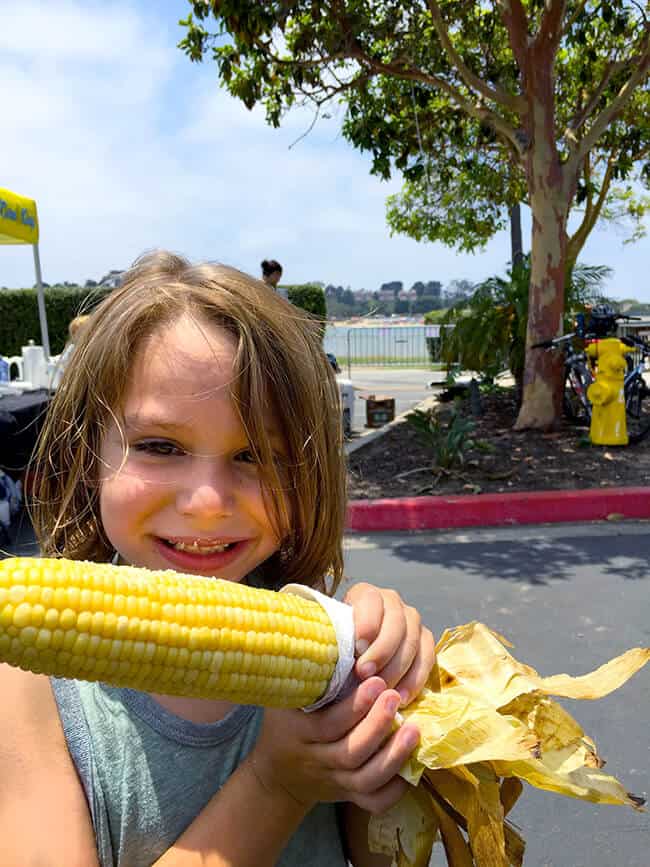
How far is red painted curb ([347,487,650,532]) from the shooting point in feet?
19.0

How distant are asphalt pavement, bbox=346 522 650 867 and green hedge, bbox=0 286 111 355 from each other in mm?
20303

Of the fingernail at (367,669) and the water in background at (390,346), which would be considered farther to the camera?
the water in background at (390,346)

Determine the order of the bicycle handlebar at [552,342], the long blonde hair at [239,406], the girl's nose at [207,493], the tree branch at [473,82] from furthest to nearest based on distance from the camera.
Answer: the bicycle handlebar at [552,342]
the tree branch at [473,82]
the long blonde hair at [239,406]
the girl's nose at [207,493]

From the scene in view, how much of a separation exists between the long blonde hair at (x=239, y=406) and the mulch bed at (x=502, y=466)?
4420 millimetres

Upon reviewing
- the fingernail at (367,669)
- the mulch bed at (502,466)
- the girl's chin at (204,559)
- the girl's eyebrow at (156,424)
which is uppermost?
the girl's eyebrow at (156,424)

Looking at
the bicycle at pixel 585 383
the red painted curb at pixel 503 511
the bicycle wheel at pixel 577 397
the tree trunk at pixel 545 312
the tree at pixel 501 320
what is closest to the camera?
the red painted curb at pixel 503 511

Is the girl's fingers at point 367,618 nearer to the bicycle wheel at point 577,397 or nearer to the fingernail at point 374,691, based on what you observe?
the fingernail at point 374,691

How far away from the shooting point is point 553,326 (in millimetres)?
7980

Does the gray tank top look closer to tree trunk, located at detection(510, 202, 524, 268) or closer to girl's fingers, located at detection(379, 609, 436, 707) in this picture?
girl's fingers, located at detection(379, 609, 436, 707)

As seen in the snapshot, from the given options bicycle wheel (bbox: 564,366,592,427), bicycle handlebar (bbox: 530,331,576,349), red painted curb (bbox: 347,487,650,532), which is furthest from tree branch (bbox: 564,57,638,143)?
red painted curb (bbox: 347,487,650,532)

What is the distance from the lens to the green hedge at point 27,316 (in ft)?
77.4

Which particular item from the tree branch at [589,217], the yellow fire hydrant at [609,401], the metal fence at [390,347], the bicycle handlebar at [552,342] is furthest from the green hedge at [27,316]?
the yellow fire hydrant at [609,401]

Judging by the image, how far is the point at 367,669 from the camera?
2.93 ft

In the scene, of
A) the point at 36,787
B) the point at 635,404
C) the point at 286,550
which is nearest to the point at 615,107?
the point at 635,404
